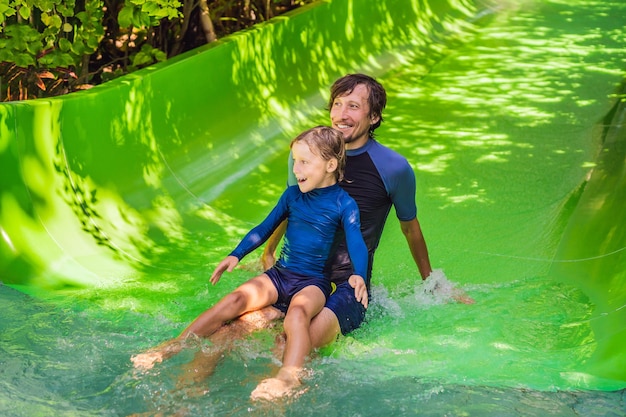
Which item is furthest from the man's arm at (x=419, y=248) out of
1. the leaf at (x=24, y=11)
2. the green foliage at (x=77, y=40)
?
the leaf at (x=24, y=11)

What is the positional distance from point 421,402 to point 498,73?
4743 mm

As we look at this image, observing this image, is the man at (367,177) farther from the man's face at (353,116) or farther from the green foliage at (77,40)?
the green foliage at (77,40)

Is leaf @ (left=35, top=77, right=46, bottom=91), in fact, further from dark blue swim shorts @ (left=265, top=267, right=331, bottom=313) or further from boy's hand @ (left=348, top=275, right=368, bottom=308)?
boy's hand @ (left=348, top=275, right=368, bottom=308)

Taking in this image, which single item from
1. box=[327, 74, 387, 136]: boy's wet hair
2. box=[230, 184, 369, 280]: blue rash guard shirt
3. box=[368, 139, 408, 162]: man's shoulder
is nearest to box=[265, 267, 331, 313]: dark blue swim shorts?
box=[230, 184, 369, 280]: blue rash guard shirt

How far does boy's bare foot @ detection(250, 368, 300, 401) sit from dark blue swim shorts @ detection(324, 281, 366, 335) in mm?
418

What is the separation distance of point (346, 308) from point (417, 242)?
52cm

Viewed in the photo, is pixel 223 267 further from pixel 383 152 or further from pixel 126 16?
pixel 126 16

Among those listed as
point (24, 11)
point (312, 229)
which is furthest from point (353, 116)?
point (24, 11)

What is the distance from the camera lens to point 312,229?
3.64 meters

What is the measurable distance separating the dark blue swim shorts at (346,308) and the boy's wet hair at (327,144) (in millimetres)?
430

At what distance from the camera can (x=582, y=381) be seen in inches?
131

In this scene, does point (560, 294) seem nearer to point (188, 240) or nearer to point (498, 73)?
point (188, 240)

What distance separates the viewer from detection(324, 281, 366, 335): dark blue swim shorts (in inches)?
140

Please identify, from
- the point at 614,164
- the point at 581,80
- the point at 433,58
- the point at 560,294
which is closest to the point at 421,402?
the point at 560,294
